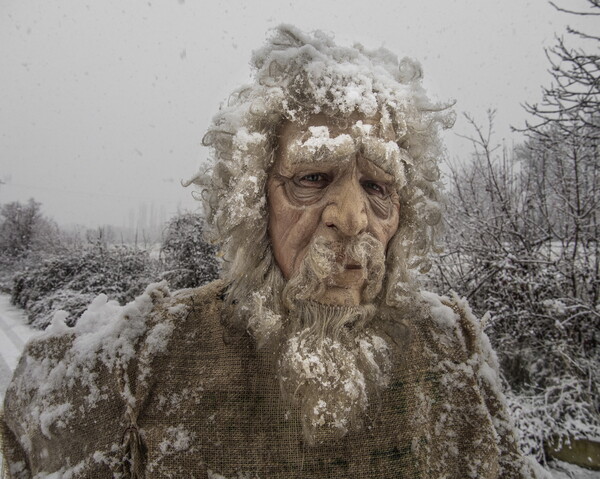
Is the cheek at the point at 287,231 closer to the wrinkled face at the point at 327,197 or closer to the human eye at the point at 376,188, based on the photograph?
the wrinkled face at the point at 327,197

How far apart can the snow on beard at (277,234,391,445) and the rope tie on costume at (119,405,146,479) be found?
1.60ft

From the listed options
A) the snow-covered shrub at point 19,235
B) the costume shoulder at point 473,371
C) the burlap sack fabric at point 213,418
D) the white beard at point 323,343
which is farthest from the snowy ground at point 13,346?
the snow-covered shrub at point 19,235

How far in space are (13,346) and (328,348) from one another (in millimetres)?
9364

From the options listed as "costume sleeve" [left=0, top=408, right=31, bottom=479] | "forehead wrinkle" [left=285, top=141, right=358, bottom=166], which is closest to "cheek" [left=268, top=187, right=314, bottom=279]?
"forehead wrinkle" [left=285, top=141, right=358, bottom=166]

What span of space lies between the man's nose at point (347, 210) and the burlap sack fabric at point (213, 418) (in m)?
0.55

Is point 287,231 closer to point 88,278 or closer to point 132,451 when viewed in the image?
point 132,451

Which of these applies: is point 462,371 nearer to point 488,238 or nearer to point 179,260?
point 488,238

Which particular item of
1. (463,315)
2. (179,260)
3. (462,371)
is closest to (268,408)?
(462,371)

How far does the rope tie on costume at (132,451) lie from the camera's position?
Answer: 1.17 metres

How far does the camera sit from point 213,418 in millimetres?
1264

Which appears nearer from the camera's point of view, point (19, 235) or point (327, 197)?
point (327, 197)

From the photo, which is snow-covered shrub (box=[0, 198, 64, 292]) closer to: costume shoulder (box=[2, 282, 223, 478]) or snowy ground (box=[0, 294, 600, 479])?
snowy ground (box=[0, 294, 600, 479])

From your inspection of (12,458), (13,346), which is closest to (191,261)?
(13,346)

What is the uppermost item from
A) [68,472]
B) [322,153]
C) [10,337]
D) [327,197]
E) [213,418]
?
[322,153]
